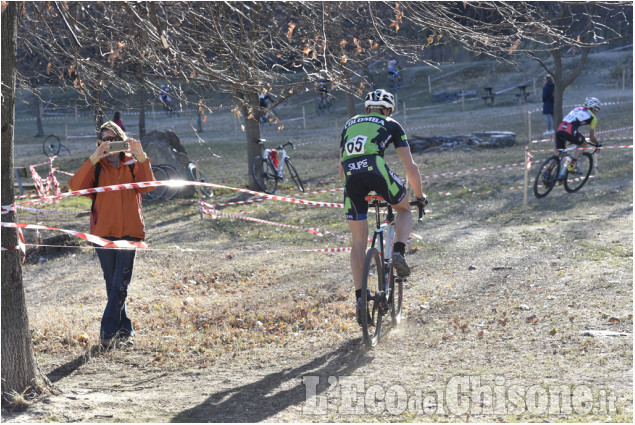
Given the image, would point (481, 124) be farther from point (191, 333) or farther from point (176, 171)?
point (191, 333)

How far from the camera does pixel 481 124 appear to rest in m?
29.8

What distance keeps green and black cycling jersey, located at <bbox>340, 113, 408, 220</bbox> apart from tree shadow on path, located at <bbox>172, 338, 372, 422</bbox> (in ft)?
3.84

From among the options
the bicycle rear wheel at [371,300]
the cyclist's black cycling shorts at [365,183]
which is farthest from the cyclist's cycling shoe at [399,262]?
the cyclist's black cycling shorts at [365,183]

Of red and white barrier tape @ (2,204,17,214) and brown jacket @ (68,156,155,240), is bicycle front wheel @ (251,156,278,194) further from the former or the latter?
red and white barrier tape @ (2,204,17,214)

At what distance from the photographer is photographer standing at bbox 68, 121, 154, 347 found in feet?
20.5

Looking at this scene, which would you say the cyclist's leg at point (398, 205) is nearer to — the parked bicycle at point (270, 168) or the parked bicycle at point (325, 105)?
the parked bicycle at point (270, 168)

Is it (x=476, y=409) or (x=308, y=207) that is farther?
(x=308, y=207)

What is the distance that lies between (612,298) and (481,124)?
2340 cm

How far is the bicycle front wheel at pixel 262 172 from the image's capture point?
16562 millimetres

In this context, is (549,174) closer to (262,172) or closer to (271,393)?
(262,172)

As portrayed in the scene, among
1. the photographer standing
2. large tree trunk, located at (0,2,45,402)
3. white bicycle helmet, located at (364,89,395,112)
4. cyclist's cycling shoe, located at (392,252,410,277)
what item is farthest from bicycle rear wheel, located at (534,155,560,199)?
large tree trunk, located at (0,2,45,402)

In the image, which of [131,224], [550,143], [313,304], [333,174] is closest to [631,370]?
Answer: [313,304]

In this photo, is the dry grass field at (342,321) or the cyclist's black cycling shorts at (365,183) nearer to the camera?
the dry grass field at (342,321)

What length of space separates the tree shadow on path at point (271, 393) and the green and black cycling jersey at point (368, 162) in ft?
3.84
